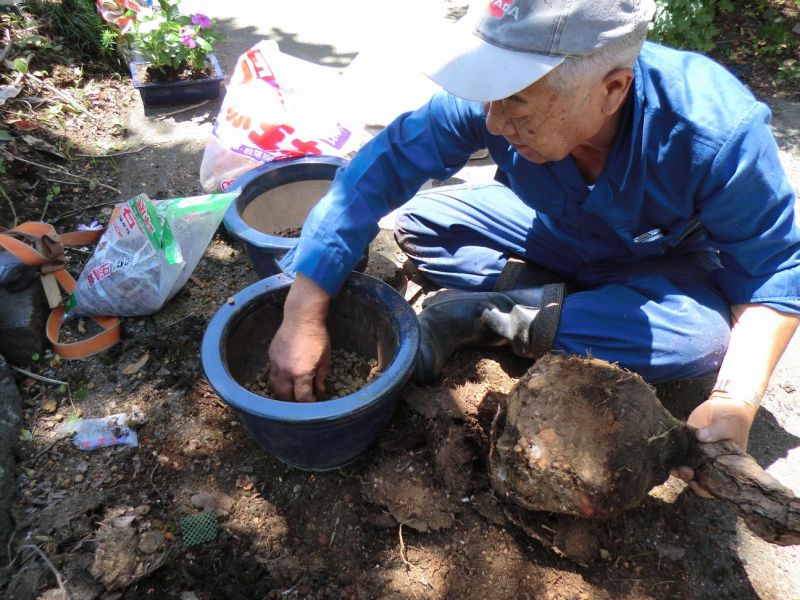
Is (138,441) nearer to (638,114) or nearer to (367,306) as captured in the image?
(367,306)

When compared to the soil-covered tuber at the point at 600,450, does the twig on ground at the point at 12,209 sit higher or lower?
lower

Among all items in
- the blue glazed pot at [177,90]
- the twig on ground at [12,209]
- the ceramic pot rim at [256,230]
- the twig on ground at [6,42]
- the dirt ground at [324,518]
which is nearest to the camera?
the dirt ground at [324,518]

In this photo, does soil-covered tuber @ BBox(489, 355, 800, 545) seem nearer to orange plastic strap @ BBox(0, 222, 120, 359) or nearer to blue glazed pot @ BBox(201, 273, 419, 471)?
blue glazed pot @ BBox(201, 273, 419, 471)

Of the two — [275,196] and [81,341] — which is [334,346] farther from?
[81,341]

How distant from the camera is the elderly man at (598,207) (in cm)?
128

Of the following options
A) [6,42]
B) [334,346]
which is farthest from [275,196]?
[6,42]

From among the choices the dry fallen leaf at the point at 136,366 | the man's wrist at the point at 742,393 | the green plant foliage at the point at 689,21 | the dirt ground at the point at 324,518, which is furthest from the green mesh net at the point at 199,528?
the green plant foliage at the point at 689,21

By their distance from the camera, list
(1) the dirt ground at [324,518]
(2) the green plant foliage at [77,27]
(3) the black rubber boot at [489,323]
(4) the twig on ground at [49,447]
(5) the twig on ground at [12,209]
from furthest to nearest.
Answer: (2) the green plant foliage at [77,27] → (5) the twig on ground at [12,209] → (3) the black rubber boot at [489,323] → (4) the twig on ground at [49,447] → (1) the dirt ground at [324,518]

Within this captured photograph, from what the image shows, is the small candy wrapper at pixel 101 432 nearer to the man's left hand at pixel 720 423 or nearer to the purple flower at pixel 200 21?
the man's left hand at pixel 720 423

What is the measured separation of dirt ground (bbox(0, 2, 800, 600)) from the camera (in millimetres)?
1629

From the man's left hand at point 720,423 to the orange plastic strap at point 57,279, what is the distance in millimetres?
1978

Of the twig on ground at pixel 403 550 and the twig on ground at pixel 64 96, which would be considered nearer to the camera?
the twig on ground at pixel 403 550

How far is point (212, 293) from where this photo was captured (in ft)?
8.31

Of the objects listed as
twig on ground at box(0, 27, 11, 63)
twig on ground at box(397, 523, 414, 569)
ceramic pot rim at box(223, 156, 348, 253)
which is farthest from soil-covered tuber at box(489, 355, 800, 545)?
twig on ground at box(0, 27, 11, 63)
